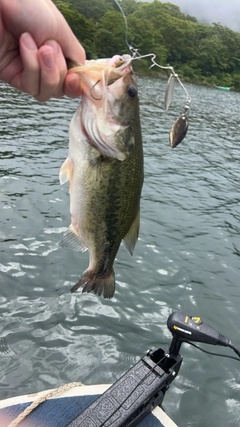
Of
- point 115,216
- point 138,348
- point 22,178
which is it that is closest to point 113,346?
point 138,348

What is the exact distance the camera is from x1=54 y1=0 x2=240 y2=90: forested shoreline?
45.7 m

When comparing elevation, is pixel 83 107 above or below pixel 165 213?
above

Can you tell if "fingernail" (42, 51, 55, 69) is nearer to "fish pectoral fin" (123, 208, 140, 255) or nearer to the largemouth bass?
the largemouth bass

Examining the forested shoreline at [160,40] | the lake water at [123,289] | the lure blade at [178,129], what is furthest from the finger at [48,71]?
the forested shoreline at [160,40]

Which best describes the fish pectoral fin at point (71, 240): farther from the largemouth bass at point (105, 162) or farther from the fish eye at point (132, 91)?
the fish eye at point (132, 91)

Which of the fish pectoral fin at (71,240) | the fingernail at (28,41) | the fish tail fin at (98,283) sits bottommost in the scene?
the fish tail fin at (98,283)

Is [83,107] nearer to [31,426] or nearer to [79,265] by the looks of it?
[31,426]

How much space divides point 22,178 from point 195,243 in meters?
5.06

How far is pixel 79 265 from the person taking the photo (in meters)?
6.92

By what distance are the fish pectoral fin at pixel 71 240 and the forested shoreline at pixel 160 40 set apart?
137 feet

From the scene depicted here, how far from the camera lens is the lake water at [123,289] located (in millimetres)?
4891

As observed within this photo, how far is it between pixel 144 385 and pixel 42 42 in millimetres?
2997

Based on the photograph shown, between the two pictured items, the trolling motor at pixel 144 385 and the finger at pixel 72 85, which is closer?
the finger at pixel 72 85

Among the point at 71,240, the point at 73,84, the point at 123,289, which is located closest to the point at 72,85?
the point at 73,84
